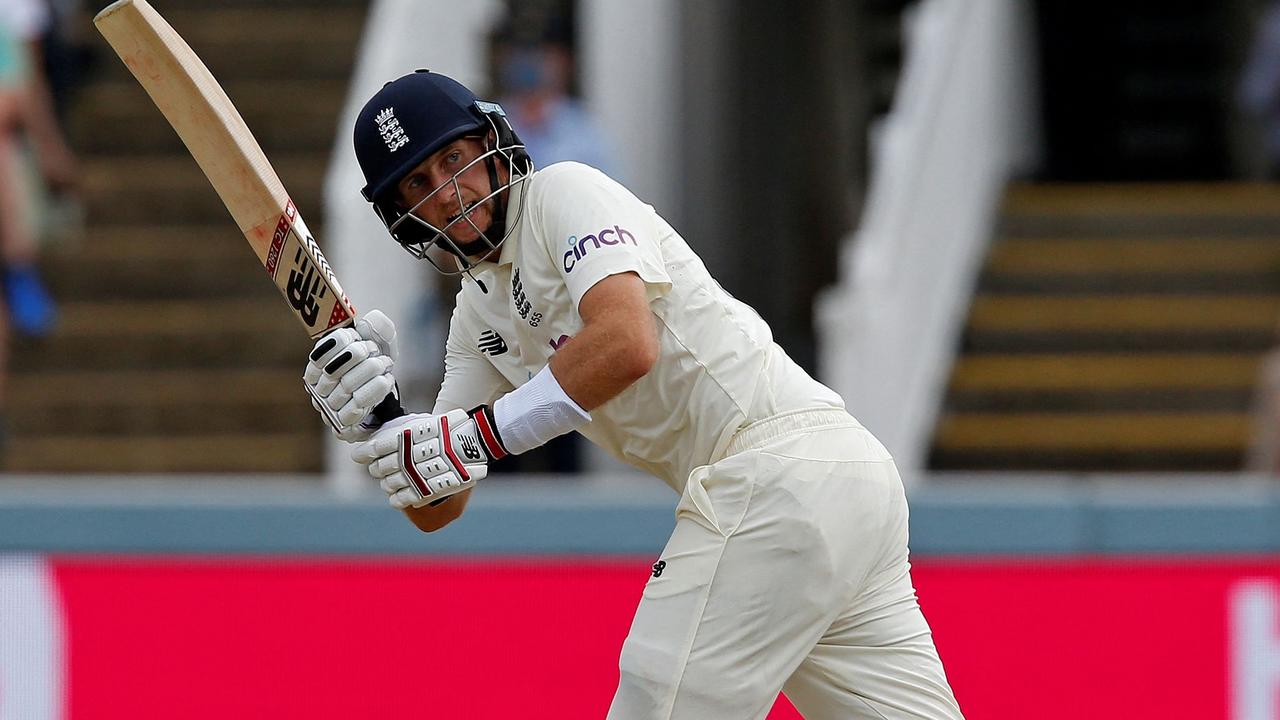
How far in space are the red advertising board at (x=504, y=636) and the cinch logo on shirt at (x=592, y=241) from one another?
102 inches

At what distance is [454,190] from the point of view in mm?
4141

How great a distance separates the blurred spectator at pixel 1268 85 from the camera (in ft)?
32.3

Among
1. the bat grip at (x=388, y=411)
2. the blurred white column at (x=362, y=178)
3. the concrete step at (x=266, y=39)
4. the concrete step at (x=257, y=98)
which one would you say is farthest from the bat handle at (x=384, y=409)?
the concrete step at (x=266, y=39)

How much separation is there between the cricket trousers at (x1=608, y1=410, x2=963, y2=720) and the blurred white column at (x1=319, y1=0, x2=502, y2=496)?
3280 mm

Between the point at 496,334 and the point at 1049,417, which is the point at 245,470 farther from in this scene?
the point at 496,334

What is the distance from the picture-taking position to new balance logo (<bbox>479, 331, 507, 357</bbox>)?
Result: 14.6 feet

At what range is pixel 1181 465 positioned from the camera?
9.23 meters

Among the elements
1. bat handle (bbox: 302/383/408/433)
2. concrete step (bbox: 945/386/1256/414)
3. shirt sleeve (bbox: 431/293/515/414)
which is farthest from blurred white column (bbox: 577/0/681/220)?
bat handle (bbox: 302/383/408/433)

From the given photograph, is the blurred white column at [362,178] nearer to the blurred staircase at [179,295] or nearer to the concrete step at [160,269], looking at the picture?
the blurred staircase at [179,295]

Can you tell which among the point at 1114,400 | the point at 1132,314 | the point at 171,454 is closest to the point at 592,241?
the point at 171,454

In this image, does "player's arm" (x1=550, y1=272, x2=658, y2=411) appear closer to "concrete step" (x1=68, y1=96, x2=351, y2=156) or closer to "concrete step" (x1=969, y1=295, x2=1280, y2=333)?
"concrete step" (x1=68, y1=96, x2=351, y2=156)

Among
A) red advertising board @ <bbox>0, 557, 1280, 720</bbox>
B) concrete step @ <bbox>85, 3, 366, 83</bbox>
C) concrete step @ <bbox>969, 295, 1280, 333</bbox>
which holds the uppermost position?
concrete step @ <bbox>85, 3, 366, 83</bbox>

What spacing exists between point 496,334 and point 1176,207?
6.70 m

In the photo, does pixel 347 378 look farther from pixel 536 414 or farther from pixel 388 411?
pixel 536 414
